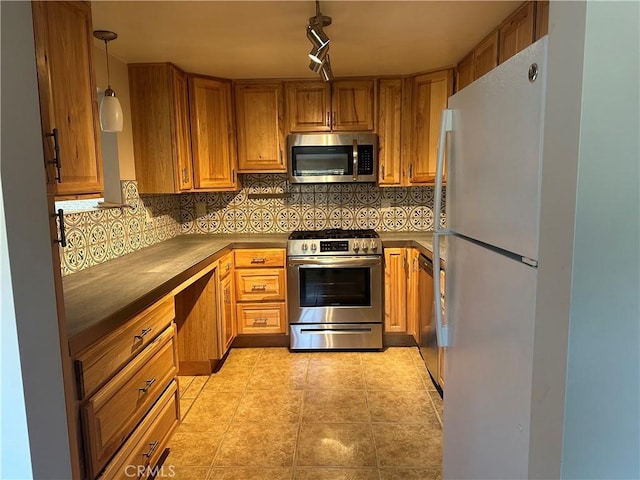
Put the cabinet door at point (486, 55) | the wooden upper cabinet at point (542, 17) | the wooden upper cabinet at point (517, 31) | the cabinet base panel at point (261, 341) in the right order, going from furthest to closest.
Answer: the cabinet base panel at point (261, 341)
the cabinet door at point (486, 55)
the wooden upper cabinet at point (517, 31)
the wooden upper cabinet at point (542, 17)

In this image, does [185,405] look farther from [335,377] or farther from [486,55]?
[486,55]

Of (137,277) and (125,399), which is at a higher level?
(137,277)

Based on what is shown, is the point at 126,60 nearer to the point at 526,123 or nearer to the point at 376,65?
the point at 376,65

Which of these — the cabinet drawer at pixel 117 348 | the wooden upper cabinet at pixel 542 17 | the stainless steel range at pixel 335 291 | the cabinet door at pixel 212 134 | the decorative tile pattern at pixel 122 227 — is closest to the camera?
the cabinet drawer at pixel 117 348

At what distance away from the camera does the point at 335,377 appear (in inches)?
117

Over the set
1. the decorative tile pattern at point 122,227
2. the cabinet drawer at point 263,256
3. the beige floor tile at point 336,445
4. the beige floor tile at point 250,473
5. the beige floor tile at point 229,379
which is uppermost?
the decorative tile pattern at point 122,227

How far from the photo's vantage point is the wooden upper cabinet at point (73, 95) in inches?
55.3

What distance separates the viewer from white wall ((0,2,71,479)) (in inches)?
34.8

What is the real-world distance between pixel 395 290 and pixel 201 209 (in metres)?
1.87

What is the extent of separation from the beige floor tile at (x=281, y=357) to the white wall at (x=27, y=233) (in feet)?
7.44

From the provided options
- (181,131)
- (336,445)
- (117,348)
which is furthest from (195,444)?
(181,131)

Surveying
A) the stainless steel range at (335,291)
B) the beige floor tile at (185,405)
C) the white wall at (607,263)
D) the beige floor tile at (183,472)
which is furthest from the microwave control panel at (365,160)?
the white wall at (607,263)

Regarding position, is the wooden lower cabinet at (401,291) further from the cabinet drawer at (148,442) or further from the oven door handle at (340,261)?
the cabinet drawer at (148,442)

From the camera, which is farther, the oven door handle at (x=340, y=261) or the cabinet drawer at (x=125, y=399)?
the oven door handle at (x=340, y=261)
